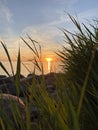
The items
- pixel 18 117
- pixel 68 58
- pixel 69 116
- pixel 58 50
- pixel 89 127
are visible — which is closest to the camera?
pixel 69 116

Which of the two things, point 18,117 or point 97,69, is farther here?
point 97,69

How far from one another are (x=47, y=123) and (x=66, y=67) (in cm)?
209

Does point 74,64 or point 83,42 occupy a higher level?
point 83,42

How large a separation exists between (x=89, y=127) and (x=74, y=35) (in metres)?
1.42

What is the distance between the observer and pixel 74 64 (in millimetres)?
3365

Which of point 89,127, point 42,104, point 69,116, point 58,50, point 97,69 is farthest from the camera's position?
point 58,50

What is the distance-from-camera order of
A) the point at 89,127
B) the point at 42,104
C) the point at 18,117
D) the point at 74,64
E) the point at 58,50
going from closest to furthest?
the point at 18,117
the point at 42,104
the point at 89,127
the point at 74,64
the point at 58,50

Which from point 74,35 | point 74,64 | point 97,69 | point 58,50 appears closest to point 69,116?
point 97,69

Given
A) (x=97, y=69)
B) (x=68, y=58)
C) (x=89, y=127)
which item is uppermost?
(x=68, y=58)

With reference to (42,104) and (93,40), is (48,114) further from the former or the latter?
(93,40)

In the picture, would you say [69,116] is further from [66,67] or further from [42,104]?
[66,67]

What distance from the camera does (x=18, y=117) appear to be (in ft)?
5.62

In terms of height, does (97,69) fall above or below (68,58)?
below

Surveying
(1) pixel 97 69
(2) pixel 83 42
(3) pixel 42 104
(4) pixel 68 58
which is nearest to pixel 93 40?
(2) pixel 83 42
